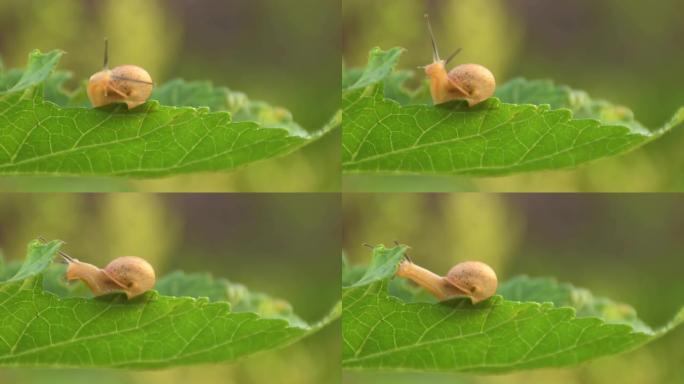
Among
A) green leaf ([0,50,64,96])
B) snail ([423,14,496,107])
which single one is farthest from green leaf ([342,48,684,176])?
green leaf ([0,50,64,96])

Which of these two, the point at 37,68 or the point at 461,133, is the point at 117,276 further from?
the point at 461,133

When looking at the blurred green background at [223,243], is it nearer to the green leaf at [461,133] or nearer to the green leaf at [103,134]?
the green leaf at [103,134]

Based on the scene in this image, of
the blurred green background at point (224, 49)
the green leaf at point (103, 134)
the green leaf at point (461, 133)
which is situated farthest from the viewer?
the blurred green background at point (224, 49)

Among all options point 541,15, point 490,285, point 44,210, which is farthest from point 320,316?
point 541,15

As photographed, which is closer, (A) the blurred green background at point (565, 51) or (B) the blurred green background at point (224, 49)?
(A) the blurred green background at point (565, 51)

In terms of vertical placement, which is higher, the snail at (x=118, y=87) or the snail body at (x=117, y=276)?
the snail at (x=118, y=87)

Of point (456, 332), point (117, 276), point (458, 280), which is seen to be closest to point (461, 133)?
point (458, 280)

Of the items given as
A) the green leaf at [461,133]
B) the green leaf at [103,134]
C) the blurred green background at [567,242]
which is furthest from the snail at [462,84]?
the green leaf at [103,134]
